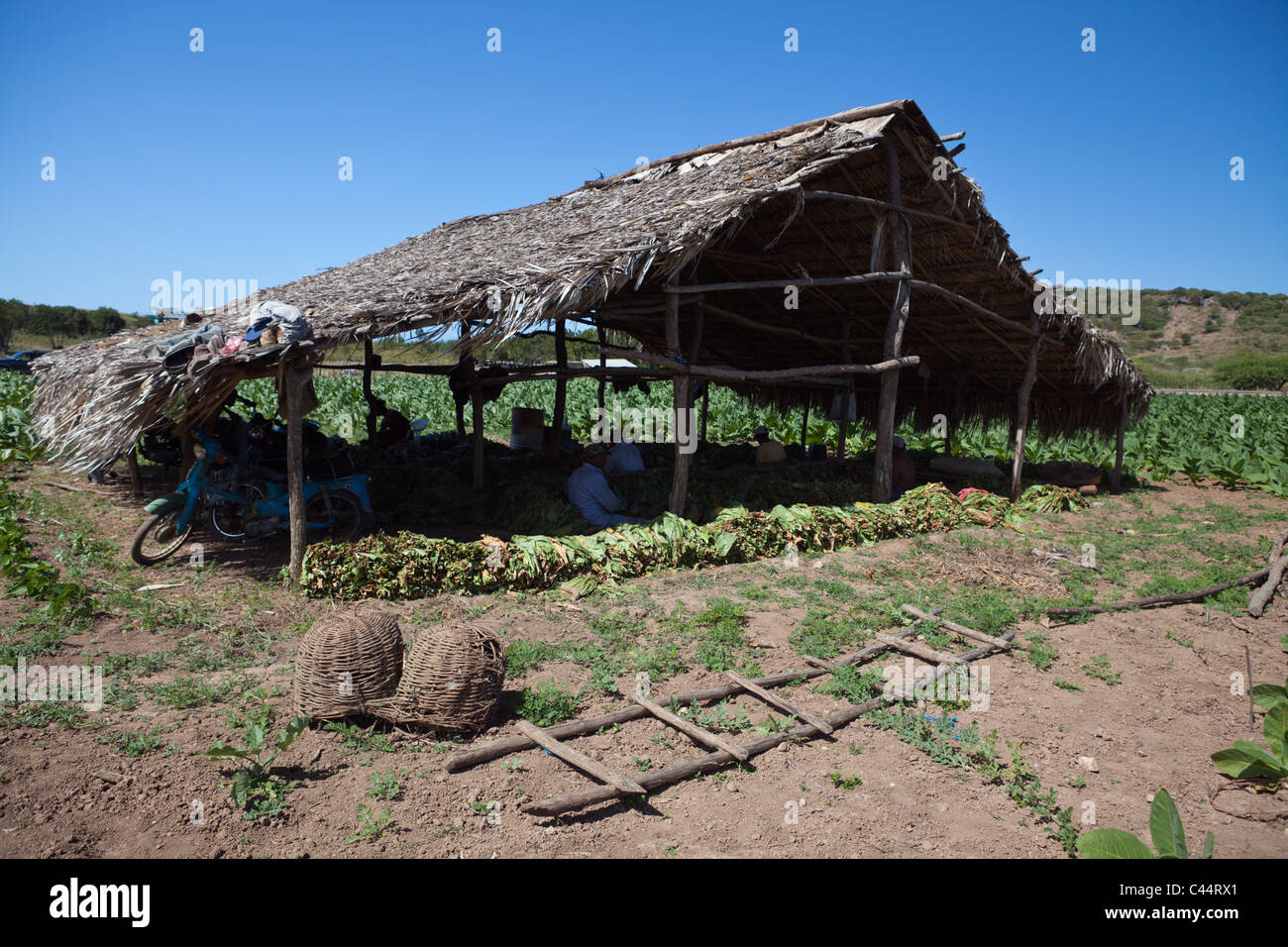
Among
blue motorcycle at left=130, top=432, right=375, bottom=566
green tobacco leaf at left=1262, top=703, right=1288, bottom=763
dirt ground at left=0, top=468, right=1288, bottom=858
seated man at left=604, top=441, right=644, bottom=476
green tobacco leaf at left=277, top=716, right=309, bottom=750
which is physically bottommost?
dirt ground at left=0, top=468, right=1288, bottom=858

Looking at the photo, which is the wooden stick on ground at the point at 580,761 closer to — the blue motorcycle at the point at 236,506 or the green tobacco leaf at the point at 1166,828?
the green tobacco leaf at the point at 1166,828

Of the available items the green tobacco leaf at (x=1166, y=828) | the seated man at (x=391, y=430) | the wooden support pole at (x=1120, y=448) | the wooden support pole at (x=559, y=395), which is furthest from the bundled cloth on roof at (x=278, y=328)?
the wooden support pole at (x=1120, y=448)

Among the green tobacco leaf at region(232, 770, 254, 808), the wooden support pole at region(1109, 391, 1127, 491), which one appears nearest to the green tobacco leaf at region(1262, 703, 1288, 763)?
the green tobacco leaf at region(232, 770, 254, 808)

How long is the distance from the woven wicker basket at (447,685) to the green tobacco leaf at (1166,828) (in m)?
3.30

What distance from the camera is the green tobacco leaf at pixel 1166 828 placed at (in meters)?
2.79

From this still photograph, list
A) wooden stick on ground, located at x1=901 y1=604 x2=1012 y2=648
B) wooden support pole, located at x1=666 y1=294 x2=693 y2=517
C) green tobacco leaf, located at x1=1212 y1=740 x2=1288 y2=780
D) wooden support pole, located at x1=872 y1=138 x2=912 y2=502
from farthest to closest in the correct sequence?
wooden support pole, located at x1=872 y1=138 x2=912 y2=502 < wooden support pole, located at x1=666 y1=294 x2=693 y2=517 < wooden stick on ground, located at x1=901 y1=604 x2=1012 y2=648 < green tobacco leaf, located at x1=1212 y1=740 x2=1288 y2=780

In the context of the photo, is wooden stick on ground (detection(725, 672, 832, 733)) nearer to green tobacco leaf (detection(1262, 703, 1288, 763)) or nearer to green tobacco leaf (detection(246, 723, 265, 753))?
green tobacco leaf (detection(1262, 703, 1288, 763))

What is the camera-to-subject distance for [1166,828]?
2850mm

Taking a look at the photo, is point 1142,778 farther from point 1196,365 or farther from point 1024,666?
point 1196,365

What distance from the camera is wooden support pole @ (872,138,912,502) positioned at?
9.98 m

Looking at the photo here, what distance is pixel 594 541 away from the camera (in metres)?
7.70

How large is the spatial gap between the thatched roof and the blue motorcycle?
1.06 meters
